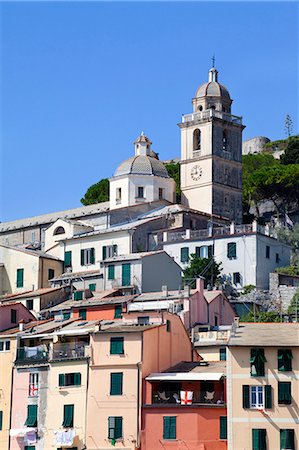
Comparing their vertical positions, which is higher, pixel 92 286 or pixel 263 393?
pixel 92 286

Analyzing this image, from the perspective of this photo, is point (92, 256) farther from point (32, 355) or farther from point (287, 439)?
point (287, 439)

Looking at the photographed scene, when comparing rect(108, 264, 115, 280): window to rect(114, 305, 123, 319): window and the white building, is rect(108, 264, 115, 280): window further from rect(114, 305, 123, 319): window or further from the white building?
rect(114, 305, 123, 319): window

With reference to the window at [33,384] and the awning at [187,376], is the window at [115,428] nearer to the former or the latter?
the awning at [187,376]

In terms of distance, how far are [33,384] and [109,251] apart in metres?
27.3

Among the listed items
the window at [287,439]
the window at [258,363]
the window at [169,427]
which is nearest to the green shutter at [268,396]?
the window at [258,363]

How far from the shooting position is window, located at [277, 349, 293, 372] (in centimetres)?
4991

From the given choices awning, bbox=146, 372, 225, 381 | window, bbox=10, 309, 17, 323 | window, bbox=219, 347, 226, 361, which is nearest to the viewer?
awning, bbox=146, 372, 225, 381

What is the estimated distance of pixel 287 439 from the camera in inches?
1911

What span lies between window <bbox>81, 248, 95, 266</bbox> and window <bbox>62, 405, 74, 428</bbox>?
29863 mm

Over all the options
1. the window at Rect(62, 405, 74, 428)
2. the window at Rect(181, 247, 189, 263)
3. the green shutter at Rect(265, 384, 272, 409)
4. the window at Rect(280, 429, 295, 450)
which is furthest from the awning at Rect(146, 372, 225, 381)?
the window at Rect(181, 247, 189, 263)

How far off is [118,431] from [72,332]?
7.00m

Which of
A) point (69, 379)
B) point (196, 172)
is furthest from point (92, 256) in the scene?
point (69, 379)

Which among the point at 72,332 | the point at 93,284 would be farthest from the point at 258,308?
the point at 72,332

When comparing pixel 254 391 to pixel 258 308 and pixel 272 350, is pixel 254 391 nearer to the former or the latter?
pixel 272 350
